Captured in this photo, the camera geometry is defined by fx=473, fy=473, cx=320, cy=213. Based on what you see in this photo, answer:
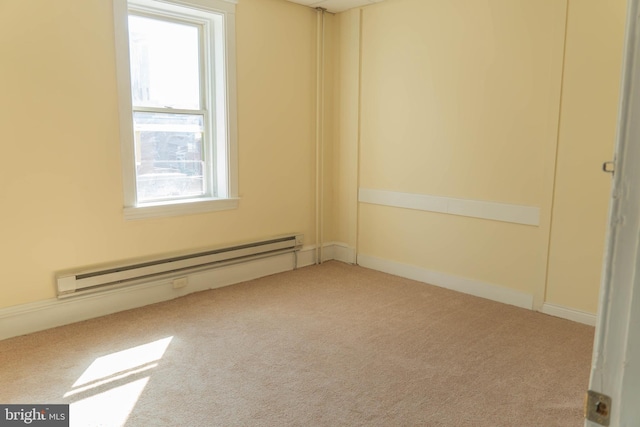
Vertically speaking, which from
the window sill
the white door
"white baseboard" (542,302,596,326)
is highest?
the white door

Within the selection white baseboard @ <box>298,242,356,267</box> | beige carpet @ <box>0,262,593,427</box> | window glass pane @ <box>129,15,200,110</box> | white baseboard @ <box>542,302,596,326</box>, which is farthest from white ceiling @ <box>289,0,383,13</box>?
white baseboard @ <box>542,302,596,326</box>

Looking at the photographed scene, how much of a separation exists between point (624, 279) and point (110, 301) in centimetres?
372

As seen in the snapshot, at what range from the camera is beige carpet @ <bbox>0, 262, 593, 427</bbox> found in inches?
94.8

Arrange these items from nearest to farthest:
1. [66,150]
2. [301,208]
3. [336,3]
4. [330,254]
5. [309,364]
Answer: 1. [309,364]
2. [66,150]
3. [336,3]
4. [301,208]
5. [330,254]

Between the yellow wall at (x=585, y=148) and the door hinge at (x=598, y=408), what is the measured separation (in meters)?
3.08

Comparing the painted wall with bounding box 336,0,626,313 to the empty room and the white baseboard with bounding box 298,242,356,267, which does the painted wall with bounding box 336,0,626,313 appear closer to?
the empty room

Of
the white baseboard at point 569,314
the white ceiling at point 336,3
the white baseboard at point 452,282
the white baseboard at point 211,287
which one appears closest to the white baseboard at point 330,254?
the white baseboard at point 211,287

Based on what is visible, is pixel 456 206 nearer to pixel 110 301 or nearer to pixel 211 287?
pixel 211 287

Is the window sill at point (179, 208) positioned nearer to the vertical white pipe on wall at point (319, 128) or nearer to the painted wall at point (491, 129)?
the vertical white pipe on wall at point (319, 128)

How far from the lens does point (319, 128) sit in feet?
16.6

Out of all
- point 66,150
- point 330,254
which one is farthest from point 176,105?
point 330,254

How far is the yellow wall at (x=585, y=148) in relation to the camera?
3266 millimetres

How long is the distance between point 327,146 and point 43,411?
3614 millimetres

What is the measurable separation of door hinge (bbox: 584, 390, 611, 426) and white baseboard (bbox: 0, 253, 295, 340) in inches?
141
